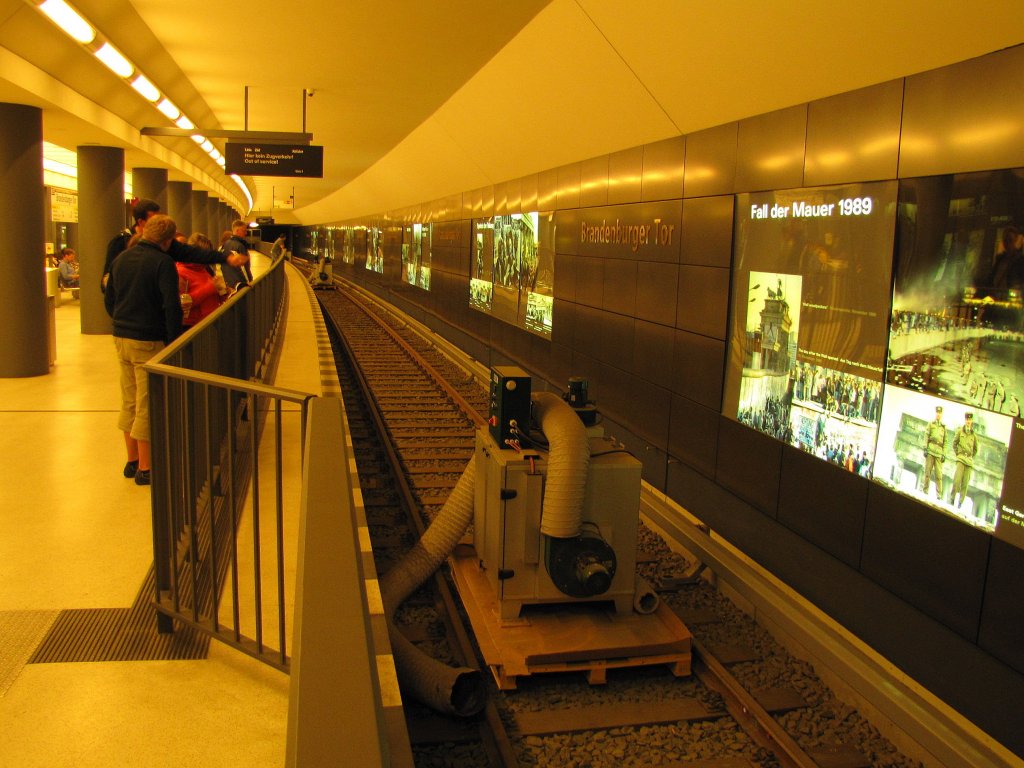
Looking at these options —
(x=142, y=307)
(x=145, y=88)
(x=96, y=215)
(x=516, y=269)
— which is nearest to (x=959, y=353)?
(x=142, y=307)

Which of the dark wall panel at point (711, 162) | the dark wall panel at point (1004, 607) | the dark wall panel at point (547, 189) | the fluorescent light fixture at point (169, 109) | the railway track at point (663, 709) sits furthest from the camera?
the fluorescent light fixture at point (169, 109)

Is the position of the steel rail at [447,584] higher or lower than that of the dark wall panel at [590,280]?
lower

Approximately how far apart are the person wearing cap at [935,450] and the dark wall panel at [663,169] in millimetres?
3925

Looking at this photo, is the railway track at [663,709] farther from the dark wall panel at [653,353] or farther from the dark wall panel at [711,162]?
the dark wall panel at [711,162]

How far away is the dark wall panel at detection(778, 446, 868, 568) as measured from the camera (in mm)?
5512

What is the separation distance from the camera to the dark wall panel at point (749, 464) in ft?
21.5

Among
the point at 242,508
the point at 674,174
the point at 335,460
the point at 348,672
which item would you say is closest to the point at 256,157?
the point at 674,174

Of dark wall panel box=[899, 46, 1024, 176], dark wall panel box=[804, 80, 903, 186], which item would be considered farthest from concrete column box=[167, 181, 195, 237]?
dark wall panel box=[899, 46, 1024, 176]

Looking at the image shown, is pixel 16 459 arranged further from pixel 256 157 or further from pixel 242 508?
pixel 256 157

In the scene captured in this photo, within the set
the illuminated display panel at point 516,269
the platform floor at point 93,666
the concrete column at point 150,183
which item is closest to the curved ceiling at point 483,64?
the illuminated display panel at point 516,269

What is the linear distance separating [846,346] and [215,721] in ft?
14.2

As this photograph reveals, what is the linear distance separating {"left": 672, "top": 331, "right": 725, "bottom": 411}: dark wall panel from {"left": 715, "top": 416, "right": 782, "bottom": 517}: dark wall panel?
301mm

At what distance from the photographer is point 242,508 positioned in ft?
17.4

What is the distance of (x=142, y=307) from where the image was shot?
560 cm
